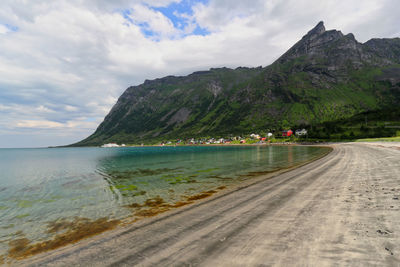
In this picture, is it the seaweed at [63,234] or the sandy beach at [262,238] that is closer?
the sandy beach at [262,238]

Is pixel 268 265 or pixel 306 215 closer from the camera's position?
pixel 268 265

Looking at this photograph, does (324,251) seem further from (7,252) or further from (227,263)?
(7,252)

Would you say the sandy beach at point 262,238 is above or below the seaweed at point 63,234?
above

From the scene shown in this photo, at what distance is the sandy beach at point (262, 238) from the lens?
6.66 metres

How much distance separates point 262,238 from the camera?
327 inches

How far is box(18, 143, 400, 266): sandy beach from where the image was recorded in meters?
6.66

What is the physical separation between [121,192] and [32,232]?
1049cm

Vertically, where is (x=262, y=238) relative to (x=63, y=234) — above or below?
above

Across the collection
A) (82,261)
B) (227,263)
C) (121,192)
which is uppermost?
(227,263)

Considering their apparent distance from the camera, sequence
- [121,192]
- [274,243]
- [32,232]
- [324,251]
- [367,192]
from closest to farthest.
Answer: [324,251] → [274,243] → [32,232] → [367,192] → [121,192]

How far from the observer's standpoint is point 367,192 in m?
14.3

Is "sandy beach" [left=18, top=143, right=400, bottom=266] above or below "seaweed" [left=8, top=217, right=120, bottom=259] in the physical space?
above

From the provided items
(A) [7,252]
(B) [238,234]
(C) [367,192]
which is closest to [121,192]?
(A) [7,252]

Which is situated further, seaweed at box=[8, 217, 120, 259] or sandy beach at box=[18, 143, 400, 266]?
seaweed at box=[8, 217, 120, 259]
